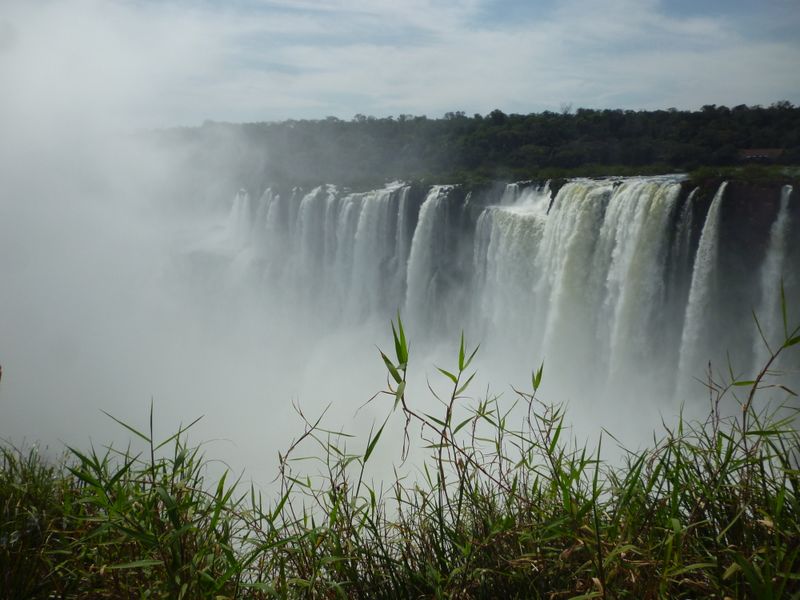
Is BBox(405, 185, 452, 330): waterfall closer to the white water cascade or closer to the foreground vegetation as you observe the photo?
the white water cascade

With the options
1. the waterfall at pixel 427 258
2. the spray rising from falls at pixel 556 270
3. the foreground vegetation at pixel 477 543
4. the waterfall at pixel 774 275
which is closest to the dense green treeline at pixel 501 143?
Result: the waterfall at pixel 427 258

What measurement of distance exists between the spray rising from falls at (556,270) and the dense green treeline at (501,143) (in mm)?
2497

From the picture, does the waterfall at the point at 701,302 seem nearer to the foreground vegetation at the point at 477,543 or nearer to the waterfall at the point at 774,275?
the waterfall at the point at 774,275

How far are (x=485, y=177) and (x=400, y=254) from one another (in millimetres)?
3341

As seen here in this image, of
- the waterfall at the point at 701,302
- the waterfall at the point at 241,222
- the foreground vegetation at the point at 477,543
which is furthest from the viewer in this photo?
the waterfall at the point at 241,222

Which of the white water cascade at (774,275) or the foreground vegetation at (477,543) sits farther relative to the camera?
the white water cascade at (774,275)

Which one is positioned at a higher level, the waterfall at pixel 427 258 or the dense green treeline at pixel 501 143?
the dense green treeline at pixel 501 143

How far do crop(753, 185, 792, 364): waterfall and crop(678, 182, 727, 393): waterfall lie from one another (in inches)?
28.5

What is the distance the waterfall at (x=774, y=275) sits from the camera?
33.1ft

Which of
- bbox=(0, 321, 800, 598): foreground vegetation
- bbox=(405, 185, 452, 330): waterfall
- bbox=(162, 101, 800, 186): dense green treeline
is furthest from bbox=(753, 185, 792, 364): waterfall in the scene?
bbox=(0, 321, 800, 598): foreground vegetation

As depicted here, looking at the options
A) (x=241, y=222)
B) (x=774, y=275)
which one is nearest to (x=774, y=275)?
(x=774, y=275)

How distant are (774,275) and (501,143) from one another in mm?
15433

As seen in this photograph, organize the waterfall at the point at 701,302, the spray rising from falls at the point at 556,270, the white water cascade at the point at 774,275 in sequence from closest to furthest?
the white water cascade at the point at 774,275 < the waterfall at the point at 701,302 < the spray rising from falls at the point at 556,270

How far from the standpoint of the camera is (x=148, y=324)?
1065 inches
